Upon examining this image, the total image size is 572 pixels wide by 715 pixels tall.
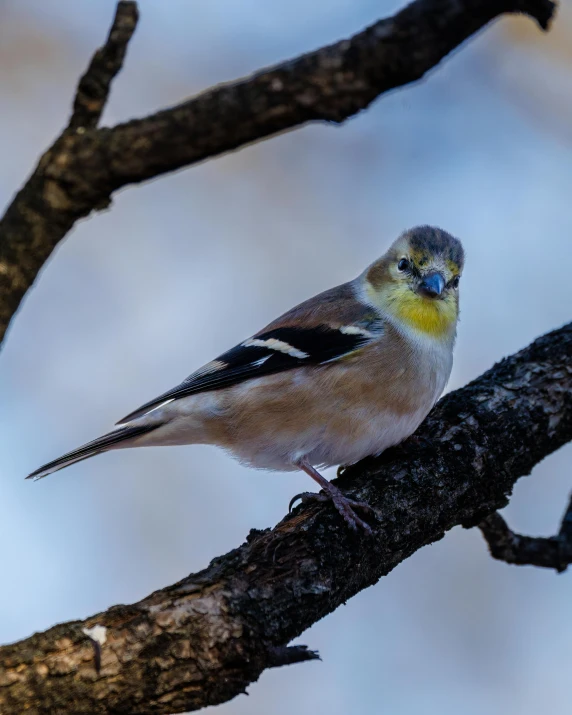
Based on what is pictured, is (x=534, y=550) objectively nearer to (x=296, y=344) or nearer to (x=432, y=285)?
(x=432, y=285)

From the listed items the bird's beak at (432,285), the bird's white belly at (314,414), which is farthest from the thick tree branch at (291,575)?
the bird's beak at (432,285)

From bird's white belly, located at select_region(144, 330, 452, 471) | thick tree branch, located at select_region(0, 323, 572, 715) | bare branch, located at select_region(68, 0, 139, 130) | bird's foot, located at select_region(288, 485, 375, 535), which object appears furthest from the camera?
bird's white belly, located at select_region(144, 330, 452, 471)

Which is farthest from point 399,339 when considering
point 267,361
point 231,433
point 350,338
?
point 231,433

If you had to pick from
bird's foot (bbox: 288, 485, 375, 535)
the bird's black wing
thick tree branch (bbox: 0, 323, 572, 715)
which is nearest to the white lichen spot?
thick tree branch (bbox: 0, 323, 572, 715)

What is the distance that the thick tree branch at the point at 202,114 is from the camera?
2297 millimetres

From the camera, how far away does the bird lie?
15.1 ft

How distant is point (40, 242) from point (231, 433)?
267 centimetres

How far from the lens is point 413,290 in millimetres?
5156

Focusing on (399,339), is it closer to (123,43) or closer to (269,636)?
(269,636)

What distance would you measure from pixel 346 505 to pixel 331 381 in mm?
928

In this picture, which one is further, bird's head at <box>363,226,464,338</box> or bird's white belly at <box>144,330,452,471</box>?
bird's head at <box>363,226,464,338</box>

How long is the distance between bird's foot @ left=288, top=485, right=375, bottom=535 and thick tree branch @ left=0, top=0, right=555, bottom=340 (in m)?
2.00

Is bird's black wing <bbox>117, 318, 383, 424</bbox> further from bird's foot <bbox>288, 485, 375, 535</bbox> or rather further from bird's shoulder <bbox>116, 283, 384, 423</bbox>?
bird's foot <bbox>288, 485, 375, 535</bbox>

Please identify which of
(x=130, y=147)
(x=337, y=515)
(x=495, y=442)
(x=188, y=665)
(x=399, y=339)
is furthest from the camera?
(x=399, y=339)
